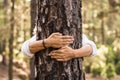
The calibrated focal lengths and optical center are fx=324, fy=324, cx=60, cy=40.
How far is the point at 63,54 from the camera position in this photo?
305 cm

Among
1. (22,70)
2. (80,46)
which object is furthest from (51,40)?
(22,70)

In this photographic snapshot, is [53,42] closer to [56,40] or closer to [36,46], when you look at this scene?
[56,40]

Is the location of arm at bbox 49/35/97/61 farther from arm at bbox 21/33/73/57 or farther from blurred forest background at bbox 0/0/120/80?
blurred forest background at bbox 0/0/120/80

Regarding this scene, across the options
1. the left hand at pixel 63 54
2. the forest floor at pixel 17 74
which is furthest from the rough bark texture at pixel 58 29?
the forest floor at pixel 17 74

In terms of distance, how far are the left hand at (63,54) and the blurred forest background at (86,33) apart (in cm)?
653

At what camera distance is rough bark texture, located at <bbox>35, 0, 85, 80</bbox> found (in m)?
3.08

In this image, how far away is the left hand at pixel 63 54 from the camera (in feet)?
9.97

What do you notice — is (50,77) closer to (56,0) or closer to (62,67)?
(62,67)

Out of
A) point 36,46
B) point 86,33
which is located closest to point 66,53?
point 36,46

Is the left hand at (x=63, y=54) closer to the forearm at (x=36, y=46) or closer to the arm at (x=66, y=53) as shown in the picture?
the arm at (x=66, y=53)

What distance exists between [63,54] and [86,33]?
42.4ft

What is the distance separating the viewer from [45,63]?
311 cm

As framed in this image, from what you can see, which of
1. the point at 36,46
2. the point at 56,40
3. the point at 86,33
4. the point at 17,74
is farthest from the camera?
the point at 17,74

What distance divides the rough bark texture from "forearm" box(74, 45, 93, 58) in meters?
0.06
